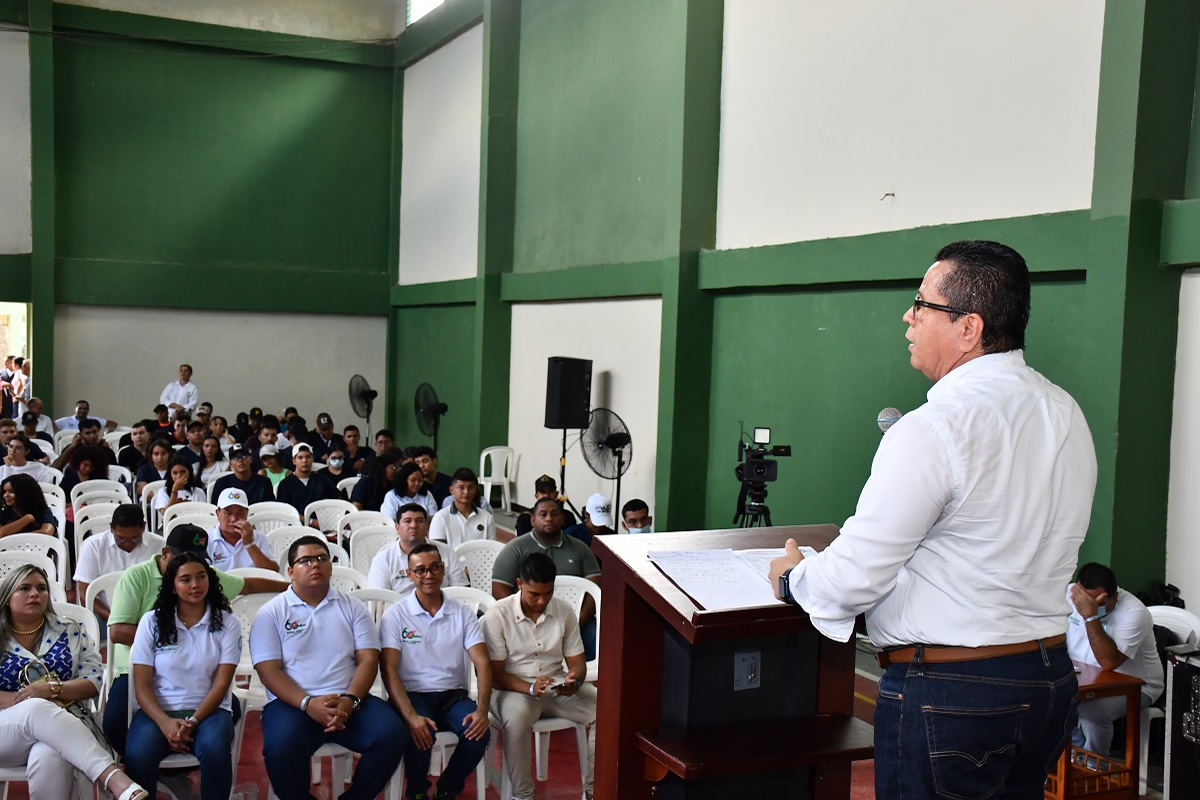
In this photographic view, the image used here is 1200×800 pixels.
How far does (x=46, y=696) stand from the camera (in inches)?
163

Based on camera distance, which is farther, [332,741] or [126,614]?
[126,614]

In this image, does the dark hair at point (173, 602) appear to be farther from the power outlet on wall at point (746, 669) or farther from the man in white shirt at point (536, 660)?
the power outlet on wall at point (746, 669)

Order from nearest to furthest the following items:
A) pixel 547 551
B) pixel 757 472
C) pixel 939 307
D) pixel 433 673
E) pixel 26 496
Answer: pixel 939 307 → pixel 433 673 → pixel 547 551 → pixel 26 496 → pixel 757 472

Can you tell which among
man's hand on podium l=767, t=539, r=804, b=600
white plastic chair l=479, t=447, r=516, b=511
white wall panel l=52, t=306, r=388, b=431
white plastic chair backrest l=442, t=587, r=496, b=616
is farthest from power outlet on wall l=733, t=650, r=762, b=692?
white wall panel l=52, t=306, r=388, b=431

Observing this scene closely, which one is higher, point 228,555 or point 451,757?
point 228,555

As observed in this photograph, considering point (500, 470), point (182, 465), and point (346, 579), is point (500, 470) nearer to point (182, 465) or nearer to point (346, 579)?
point (182, 465)

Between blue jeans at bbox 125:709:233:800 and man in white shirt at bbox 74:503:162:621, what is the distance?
2.03 meters

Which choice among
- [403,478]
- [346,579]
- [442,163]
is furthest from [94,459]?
[442,163]

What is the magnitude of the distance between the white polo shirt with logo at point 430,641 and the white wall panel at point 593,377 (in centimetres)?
551

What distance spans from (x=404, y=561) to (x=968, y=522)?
472 centimetres

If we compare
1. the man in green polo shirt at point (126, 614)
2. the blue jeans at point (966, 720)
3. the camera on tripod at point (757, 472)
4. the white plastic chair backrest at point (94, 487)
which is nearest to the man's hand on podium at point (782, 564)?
the blue jeans at point (966, 720)

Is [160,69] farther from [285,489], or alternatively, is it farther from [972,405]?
[972,405]

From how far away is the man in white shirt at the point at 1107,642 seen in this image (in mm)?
5102

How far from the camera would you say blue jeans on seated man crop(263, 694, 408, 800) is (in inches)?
167
